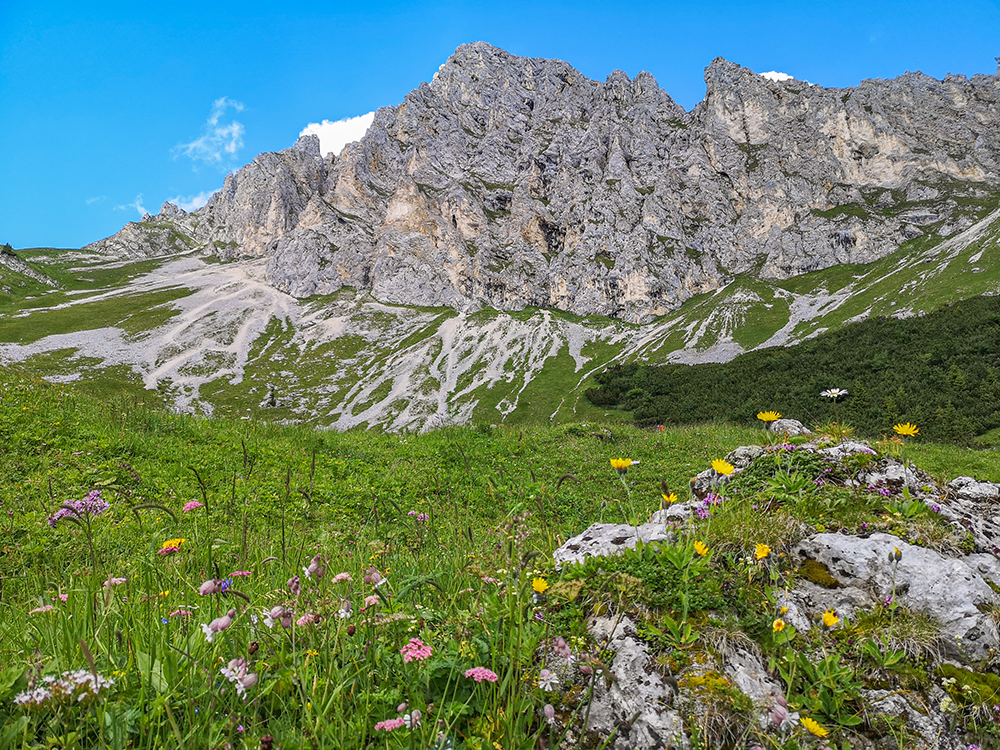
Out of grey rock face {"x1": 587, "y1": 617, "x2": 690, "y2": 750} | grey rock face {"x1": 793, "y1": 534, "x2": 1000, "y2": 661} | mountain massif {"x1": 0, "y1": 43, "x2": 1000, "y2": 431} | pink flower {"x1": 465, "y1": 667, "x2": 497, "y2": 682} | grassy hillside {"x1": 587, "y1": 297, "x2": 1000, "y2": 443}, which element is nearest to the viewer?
pink flower {"x1": 465, "y1": 667, "x2": 497, "y2": 682}

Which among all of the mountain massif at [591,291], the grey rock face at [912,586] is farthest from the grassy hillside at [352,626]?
the mountain massif at [591,291]

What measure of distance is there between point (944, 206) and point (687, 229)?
287 feet

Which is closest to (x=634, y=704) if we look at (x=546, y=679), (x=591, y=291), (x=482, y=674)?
(x=546, y=679)

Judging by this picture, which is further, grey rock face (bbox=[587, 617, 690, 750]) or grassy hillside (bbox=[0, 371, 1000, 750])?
grey rock face (bbox=[587, 617, 690, 750])

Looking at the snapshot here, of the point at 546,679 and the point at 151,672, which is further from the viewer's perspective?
the point at 546,679

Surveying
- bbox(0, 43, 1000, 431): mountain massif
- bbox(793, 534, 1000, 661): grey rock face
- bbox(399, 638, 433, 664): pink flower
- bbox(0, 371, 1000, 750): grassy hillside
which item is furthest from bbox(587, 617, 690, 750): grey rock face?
bbox(0, 43, 1000, 431): mountain massif

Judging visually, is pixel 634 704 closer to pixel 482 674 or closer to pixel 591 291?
pixel 482 674

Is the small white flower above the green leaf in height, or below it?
below

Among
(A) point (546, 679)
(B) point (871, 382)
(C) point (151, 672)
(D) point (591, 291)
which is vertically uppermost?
(D) point (591, 291)

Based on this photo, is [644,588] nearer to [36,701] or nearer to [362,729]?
[362,729]

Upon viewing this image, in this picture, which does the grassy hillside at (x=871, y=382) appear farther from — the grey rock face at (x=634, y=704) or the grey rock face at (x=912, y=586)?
the grey rock face at (x=634, y=704)

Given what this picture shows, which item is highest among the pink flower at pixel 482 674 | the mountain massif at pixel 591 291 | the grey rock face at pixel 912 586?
the mountain massif at pixel 591 291

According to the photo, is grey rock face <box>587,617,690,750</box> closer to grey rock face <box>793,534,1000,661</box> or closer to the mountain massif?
grey rock face <box>793,534,1000,661</box>

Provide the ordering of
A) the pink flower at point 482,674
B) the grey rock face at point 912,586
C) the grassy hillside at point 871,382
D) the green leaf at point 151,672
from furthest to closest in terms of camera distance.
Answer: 1. the grassy hillside at point 871,382
2. the grey rock face at point 912,586
3. the green leaf at point 151,672
4. the pink flower at point 482,674
